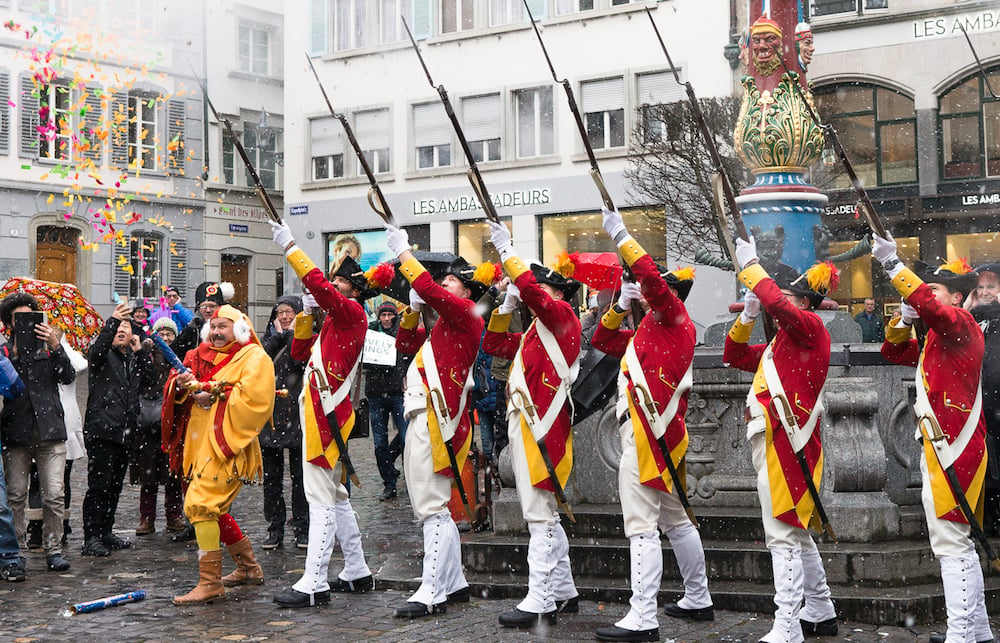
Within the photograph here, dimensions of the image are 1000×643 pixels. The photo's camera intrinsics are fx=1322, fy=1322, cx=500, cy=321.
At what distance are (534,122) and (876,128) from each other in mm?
6854

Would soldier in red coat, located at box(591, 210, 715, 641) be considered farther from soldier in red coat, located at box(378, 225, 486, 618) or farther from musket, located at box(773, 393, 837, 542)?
soldier in red coat, located at box(378, 225, 486, 618)

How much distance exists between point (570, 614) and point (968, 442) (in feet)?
7.56

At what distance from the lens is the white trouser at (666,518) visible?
6766mm

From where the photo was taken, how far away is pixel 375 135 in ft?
95.0

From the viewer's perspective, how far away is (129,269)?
98.2ft

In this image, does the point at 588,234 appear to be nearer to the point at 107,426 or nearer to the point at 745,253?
the point at 107,426

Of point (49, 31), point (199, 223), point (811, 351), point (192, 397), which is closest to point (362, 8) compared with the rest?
point (199, 223)

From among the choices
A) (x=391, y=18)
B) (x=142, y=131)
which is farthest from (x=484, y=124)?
(x=142, y=131)

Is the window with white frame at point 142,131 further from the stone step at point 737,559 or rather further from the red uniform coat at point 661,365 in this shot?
the red uniform coat at point 661,365

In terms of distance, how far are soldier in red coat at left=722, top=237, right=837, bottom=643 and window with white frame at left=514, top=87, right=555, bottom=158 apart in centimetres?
2050

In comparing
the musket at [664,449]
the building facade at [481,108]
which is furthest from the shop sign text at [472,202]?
the musket at [664,449]

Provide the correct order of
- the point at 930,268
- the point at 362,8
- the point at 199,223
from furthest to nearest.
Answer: the point at 199,223 < the point at 362,8 < the point at 930,268

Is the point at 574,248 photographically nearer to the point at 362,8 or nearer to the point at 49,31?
the point at 362,8

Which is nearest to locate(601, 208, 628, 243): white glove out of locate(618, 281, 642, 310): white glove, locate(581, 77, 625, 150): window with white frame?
locate(618, 281, 642, 310): white glove
